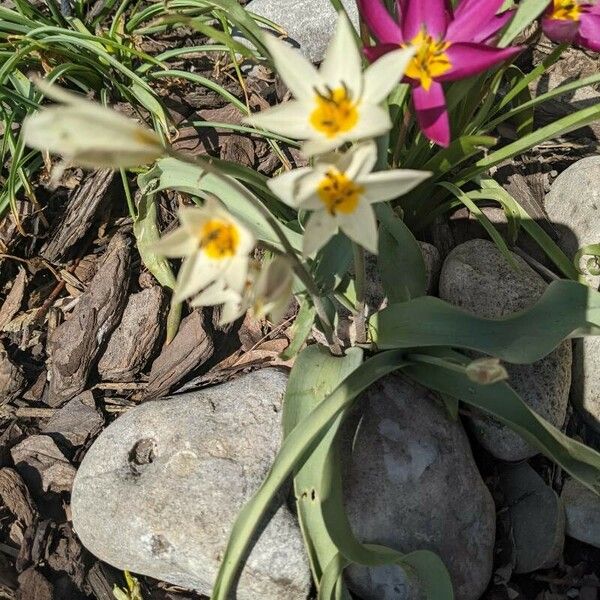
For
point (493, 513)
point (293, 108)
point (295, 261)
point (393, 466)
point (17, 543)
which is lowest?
point (17, 543)

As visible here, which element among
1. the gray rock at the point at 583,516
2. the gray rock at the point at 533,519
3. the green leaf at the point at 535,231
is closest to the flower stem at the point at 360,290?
the green leaf at the point at 535,231

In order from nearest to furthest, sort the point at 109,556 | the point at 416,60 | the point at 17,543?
the point at 416,60 → the point at 109,556 → the point at 17,543

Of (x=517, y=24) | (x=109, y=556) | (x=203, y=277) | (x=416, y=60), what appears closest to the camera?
(x=203, y=277)

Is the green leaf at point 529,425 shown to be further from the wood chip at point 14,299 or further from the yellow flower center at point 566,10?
the wood chip at point 14,299

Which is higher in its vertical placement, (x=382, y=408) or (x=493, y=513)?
(x=382, y=408)

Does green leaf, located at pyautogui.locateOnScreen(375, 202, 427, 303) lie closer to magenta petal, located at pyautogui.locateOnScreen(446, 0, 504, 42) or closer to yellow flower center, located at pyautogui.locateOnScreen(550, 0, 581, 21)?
magenta petal, located at pyautogui.locateOnScreen(446, 0, 504, 42)

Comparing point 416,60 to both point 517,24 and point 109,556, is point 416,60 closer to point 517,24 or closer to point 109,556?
point 517,24

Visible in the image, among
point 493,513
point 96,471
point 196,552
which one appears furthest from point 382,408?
point 96,471
